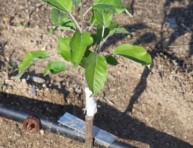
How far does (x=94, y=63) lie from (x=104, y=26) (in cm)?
22

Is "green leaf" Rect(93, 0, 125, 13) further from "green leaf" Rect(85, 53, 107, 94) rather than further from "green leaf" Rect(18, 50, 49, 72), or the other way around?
"green leaf" Rect(18, 50, 49, 72)

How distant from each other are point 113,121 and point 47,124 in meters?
0.51

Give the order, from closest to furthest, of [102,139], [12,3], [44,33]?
[102,139]
[44,33]
[12,3]

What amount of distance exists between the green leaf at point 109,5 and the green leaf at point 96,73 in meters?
0.22

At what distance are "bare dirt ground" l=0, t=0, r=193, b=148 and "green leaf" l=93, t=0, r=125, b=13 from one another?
4.35 ft

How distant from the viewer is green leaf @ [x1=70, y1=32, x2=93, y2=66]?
2.07 m

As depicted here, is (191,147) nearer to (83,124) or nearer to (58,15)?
(83,124)

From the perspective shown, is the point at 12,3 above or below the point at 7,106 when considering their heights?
above

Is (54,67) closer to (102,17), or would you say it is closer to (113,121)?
(102,17)

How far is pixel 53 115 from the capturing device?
133 inches

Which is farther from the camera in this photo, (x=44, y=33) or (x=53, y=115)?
(x=44, y=33)

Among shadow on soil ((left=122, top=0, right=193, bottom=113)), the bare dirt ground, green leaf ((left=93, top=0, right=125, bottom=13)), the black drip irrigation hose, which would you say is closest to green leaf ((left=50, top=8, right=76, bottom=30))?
green leaf ((left=93, top=0, right=125, bottom=13))

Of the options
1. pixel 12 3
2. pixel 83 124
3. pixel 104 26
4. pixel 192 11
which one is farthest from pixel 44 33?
pixel 104 26

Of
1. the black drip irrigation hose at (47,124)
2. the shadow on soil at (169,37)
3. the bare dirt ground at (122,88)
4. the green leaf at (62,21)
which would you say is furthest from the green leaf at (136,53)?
the shadow on soil at (169,37)
